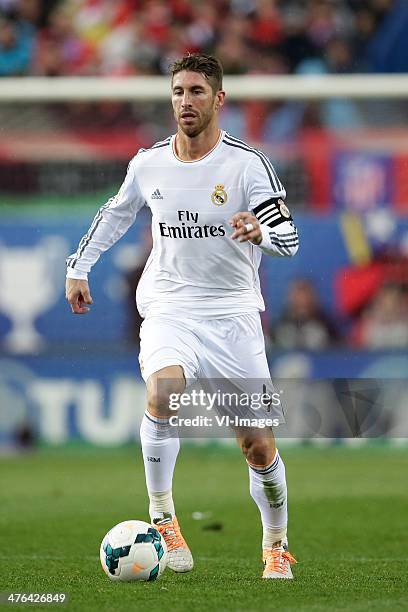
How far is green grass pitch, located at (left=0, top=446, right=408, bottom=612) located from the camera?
5.27m

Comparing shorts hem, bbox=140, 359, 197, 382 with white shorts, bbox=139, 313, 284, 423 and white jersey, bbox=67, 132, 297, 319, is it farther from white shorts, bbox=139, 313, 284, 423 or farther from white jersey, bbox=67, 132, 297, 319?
white jersey, bbox=67, 132, 297, 319

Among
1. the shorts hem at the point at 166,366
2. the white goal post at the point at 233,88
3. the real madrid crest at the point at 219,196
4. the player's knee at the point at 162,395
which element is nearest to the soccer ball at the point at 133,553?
the player's knee at the point at 162,395

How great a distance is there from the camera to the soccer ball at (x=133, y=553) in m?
5.54

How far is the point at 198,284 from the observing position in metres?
6.13

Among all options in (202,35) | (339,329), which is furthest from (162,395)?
(202,35)

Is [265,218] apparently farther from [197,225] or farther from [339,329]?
[339,329]

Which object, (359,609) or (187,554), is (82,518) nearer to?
(187,554)

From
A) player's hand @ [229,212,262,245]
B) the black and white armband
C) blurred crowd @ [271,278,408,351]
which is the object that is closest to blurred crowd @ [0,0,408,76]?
blurred crowd @ [271,278,408,351]

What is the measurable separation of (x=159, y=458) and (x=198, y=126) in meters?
1.58

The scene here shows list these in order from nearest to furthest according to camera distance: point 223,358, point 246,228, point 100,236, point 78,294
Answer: point 246,228
point 223,358
point 78,294
point 100,236

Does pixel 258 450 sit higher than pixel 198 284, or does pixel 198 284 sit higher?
pixel 198 284

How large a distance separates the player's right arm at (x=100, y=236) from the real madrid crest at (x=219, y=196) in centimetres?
46

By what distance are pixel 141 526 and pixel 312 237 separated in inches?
274

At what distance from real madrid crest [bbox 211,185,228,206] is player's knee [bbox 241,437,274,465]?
3.69 ft
